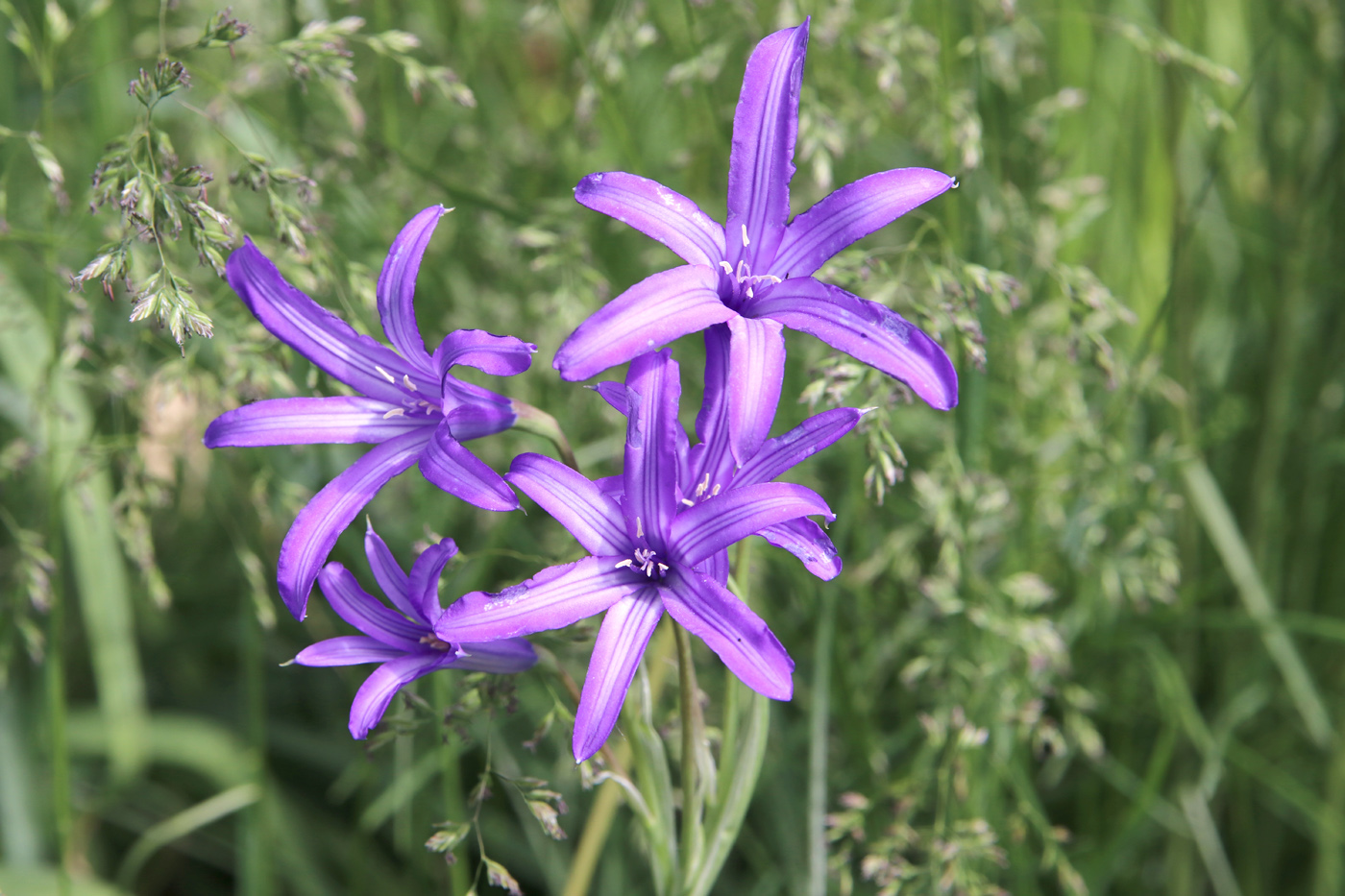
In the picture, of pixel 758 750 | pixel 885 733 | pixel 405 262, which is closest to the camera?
pixel 405 262

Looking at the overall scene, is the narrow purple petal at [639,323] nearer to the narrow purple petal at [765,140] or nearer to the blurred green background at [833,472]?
the narrow purple petal at [765,140]

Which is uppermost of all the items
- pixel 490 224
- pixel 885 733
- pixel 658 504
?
pixel 490 224

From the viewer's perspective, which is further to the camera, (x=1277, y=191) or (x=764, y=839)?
(x=1277, y=191)

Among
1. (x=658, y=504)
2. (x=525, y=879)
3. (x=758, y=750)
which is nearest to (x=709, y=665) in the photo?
(x=525, y=879)

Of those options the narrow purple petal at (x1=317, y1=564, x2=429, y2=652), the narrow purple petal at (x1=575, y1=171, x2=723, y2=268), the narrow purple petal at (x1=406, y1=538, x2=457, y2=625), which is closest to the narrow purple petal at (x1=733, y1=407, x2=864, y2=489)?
the narrow purple petal at (x1=575, y1=171, x2=723, y2=268)

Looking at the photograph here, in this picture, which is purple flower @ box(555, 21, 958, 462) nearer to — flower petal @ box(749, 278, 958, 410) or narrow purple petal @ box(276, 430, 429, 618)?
flower petal @ box(749, 278, 958, 410)

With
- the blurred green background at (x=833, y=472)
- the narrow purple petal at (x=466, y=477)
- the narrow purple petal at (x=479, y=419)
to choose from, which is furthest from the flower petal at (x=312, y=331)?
the blurred green background at (x=833, y=472)

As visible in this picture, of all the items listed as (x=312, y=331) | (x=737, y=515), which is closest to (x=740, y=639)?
(x=737, y=515)

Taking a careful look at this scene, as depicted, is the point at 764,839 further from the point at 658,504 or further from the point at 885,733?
the point at 658,504
